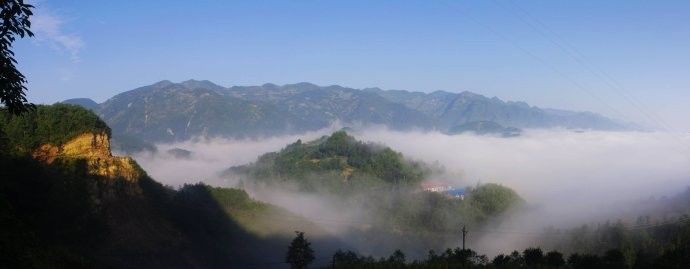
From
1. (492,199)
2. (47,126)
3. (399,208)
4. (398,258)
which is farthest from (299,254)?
(492,199)

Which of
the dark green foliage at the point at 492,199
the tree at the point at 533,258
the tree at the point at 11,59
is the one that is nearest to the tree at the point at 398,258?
the tree at the point at 533,258

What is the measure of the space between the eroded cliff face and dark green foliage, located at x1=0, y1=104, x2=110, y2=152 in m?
0.74

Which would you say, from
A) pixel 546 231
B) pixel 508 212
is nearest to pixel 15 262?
pixel 546 231

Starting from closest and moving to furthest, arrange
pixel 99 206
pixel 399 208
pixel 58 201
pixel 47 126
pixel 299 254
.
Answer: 1. pixel 58 201
2. pixel 99 206
3. pixel 299 254
4. pixel 47 126
5. pixel 399 208

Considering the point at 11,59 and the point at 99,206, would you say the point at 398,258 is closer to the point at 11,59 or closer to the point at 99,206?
the point at 99,206

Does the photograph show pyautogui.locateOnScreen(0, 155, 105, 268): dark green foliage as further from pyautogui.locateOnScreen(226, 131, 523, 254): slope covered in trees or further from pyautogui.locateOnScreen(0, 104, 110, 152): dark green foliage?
pyautogui.locateOnScreen(226, 131, 523, 254): slope covered in trees

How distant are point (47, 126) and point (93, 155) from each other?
7246 millimetres

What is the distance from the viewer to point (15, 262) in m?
19.0

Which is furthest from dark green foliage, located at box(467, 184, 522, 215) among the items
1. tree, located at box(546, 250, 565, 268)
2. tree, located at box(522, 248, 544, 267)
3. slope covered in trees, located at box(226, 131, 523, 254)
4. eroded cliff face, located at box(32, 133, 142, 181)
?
eroded cliff face, located at box(32, 133, 142, 181)

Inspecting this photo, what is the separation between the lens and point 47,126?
69438 mm

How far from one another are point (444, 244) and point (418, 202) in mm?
25649

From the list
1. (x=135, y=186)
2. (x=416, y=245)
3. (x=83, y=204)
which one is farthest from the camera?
(x=416, y=245)

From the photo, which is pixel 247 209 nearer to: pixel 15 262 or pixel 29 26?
pixel 15 262

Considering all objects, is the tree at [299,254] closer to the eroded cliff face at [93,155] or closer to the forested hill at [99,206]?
the forested hill at [99,206]
